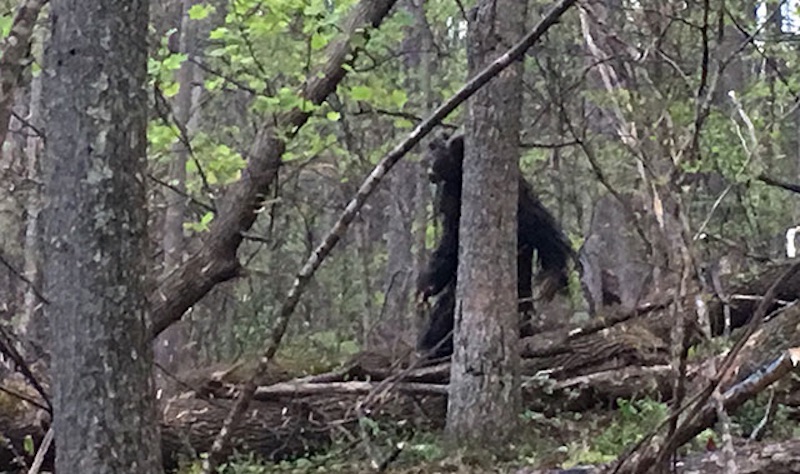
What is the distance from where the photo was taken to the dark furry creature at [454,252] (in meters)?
9.51

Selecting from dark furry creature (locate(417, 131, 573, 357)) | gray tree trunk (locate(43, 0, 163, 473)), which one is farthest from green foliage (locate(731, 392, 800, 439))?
gray tree trunk (locate(43, 0, 163, 473))

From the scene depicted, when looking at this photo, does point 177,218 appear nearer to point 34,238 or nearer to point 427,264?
point 34,238

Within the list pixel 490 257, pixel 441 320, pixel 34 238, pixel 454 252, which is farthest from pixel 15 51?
pixel 34 238

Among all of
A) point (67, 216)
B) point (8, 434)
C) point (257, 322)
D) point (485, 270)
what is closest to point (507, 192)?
point (485, 270)

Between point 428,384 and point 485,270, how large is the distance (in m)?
1.70

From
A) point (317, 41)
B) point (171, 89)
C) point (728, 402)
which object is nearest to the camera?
point (728, 402)

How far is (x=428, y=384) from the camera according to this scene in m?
9.38

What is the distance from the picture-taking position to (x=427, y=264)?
33.4 feet

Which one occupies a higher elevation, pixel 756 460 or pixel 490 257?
pixel 490 257

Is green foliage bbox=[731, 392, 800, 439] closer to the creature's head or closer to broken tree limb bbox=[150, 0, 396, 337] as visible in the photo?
the creature's head

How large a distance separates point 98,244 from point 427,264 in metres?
6.79

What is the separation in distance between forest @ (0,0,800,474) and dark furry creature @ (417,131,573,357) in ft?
0.09

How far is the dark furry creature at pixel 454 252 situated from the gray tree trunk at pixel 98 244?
5.89 meters

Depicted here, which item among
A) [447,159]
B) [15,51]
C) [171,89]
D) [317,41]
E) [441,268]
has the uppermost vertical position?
[317,41]
